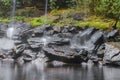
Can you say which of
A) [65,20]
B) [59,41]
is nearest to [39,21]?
[65,20]

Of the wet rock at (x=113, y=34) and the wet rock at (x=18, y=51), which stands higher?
the wet rock at (x=113, y=34)

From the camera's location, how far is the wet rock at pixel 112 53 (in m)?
29.2

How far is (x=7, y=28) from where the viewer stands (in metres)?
40.1

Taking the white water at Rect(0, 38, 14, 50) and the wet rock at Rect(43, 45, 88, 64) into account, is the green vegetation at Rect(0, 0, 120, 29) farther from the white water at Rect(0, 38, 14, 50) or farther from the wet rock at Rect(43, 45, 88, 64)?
the wet rock at Rect(43, 45, 88, 64)

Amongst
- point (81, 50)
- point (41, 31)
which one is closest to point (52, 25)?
point (41, 31)

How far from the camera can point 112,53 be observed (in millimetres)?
29828

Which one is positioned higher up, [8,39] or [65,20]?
[65,20]

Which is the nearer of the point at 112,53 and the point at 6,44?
the point at 112,53

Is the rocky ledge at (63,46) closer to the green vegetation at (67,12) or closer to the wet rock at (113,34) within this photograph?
the wet rock at (113,34)

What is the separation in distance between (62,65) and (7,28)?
489 inches

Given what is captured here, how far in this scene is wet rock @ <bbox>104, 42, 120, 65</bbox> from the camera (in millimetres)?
29180

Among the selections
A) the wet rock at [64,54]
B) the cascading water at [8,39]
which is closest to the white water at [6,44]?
the cascading water at [8,39]

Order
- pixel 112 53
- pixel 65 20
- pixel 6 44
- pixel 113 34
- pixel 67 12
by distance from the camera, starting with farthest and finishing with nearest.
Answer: pixel 67 12 → pixel 65 20 → pixel 6 44 → pixel 113 34 → pixel 112 53

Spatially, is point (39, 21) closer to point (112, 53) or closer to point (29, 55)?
point (29, 55)
